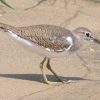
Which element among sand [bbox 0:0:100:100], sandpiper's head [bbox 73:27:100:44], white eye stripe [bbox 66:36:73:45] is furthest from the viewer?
sandpiper's head [bbox 73:27:100:44]

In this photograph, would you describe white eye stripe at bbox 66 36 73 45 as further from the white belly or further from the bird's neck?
the white belly

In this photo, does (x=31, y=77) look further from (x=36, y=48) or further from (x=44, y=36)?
(x=44, y=36)

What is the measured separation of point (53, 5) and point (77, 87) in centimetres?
404

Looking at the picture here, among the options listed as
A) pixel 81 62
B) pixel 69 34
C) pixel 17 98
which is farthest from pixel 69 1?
pixel 17 98

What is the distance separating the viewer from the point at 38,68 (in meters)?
6.87

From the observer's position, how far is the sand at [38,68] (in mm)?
6031

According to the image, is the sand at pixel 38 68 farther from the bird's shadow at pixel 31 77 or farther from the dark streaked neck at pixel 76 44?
the dark streaked neck at pixel 76 44

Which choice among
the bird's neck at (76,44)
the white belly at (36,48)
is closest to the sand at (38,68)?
the white belly at (36,48)

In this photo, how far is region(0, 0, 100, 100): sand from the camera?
6.03 meters

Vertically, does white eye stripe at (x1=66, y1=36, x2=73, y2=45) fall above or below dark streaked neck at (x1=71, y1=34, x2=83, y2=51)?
above

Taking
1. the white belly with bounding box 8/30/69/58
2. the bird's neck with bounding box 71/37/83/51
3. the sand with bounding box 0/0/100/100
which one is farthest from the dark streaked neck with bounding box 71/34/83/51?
the sand with bounding box 0/0/100/100

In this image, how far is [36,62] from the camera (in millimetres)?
7082

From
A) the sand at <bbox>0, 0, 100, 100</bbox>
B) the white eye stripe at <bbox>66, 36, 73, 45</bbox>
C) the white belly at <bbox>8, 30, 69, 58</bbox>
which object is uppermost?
A: the white eye stripe at <bbox>66, 36, 73, 45</bbox>

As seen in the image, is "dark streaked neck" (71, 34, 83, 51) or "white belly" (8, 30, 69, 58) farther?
"dark streaked neck" (71, 34, 83, 51)
